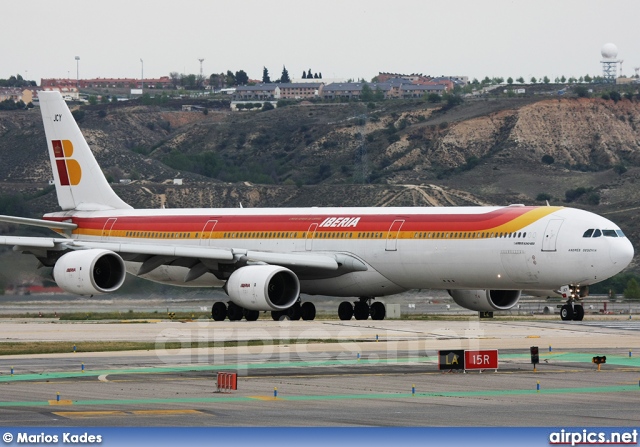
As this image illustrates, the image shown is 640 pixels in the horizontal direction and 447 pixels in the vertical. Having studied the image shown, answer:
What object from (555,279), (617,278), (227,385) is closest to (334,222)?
(555,279)

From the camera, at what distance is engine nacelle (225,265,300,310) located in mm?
47281

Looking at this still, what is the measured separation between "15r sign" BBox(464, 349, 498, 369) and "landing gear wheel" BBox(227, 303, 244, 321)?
71.8ft

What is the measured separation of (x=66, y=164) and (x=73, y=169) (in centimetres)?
48

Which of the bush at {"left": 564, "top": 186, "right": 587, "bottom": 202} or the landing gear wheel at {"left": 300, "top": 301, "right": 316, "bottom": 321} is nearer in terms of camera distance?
the landing gear wheel at {"left": 300, "top": 301, "right": 316, "bottom": 321}

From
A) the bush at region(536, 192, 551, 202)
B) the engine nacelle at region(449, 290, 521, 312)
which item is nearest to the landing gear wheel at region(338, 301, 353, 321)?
the engine nacelle at region(449, 290, 521, 312)

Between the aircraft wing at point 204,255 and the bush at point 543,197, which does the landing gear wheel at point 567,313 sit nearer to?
the aircraft wing at point 204,255

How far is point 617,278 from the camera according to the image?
103m

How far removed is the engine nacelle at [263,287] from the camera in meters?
47.3

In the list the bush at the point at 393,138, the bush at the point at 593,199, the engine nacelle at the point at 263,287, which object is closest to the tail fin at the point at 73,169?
the engine nacelle at the point at 263,287

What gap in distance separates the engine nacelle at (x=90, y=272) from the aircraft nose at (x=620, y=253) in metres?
18.4

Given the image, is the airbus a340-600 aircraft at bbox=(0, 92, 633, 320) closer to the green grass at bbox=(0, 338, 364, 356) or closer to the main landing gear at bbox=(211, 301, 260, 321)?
the main landing gear at bbox=(211, 301, 260, 321)

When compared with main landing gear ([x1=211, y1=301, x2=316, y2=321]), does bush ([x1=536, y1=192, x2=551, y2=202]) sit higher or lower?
lower

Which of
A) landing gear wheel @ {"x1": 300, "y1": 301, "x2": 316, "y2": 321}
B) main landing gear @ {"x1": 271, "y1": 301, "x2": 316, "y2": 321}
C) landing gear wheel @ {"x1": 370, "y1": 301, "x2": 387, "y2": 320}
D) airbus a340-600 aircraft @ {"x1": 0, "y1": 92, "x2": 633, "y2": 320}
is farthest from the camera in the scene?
landing gear wheel @ {"x1": 370, "y1": 301, "x2": 387, "y2": 320}

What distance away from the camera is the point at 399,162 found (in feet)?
594
